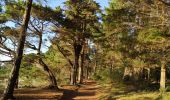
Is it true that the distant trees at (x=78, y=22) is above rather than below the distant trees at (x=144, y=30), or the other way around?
above

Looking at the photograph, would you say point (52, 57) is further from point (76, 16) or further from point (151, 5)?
point (151, 5)

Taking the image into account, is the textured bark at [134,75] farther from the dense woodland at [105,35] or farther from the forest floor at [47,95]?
the forest floor at [47,95]

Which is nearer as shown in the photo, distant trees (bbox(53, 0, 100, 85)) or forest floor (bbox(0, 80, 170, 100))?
forest floor (bbox(0, 80, 170, 100))

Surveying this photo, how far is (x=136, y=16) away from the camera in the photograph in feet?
82.8

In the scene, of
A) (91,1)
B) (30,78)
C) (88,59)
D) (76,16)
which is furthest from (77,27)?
(88,59)

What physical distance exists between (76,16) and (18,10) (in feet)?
30.1

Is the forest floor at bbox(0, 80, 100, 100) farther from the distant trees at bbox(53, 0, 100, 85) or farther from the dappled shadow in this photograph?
the distant trees at bbox(53, 0, 100, 85)

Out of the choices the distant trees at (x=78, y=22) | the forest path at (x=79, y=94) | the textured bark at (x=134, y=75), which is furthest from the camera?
the textured bark at (x=134, y=75)

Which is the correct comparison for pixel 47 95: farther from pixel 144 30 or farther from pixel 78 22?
pixel 78 22

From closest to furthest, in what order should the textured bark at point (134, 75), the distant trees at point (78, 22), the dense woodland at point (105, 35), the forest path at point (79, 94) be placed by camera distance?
the dense woodland at point (105, 35)
the forest path at point (79, 94)
the distant trees at point (78, 22)
the textured bark at point (134, 75)

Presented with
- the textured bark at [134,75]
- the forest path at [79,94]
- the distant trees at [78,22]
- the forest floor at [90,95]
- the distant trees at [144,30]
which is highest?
the distant trees at [78,22]

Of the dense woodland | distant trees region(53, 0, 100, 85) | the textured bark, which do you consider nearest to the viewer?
the dense woodland

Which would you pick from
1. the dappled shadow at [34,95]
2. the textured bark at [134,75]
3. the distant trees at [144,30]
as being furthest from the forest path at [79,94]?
the textured bark at [134,75]

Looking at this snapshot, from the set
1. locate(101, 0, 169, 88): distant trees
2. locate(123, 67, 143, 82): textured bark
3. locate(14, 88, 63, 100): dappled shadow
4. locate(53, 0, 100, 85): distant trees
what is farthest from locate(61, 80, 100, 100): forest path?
locate(53, 0, 100, 85): distant trees
